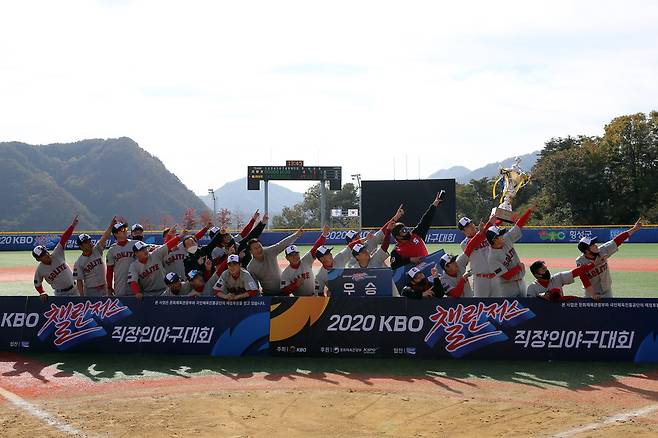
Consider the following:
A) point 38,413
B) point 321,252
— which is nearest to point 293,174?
point 321,252

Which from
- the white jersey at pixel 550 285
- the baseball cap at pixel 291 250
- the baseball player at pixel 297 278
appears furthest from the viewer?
the baseball player at pixel 297 278

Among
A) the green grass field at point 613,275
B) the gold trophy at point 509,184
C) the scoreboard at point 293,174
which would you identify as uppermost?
the scoreboard at point 293,174

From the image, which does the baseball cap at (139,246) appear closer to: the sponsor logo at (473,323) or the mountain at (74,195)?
the sponsor logo at (473,323)

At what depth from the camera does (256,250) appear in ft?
37.1

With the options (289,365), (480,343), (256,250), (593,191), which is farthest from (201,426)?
(593,191)

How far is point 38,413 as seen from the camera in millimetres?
8273

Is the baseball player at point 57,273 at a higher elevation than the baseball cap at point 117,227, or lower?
lower

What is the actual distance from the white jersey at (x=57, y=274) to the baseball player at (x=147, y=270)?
4.97 ft

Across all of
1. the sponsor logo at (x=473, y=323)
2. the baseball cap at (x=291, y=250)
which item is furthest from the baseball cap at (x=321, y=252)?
the sponsor logo at (x=473, y=323)

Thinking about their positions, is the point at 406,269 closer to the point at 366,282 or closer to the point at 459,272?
the point at 459,272

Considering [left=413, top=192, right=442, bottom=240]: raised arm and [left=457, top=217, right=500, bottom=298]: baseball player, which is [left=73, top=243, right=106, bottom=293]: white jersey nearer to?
[left=413, top=192, right=442, bottom=240]: raised arm

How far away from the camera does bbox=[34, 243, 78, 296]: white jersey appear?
39.9 ft

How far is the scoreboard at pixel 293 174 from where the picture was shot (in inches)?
2029

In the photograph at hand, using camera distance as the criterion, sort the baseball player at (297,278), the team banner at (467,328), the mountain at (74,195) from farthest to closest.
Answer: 1. the mountain at (74,195)
2. the baseball player at (297,278)
3. the team banner at (467,328)
